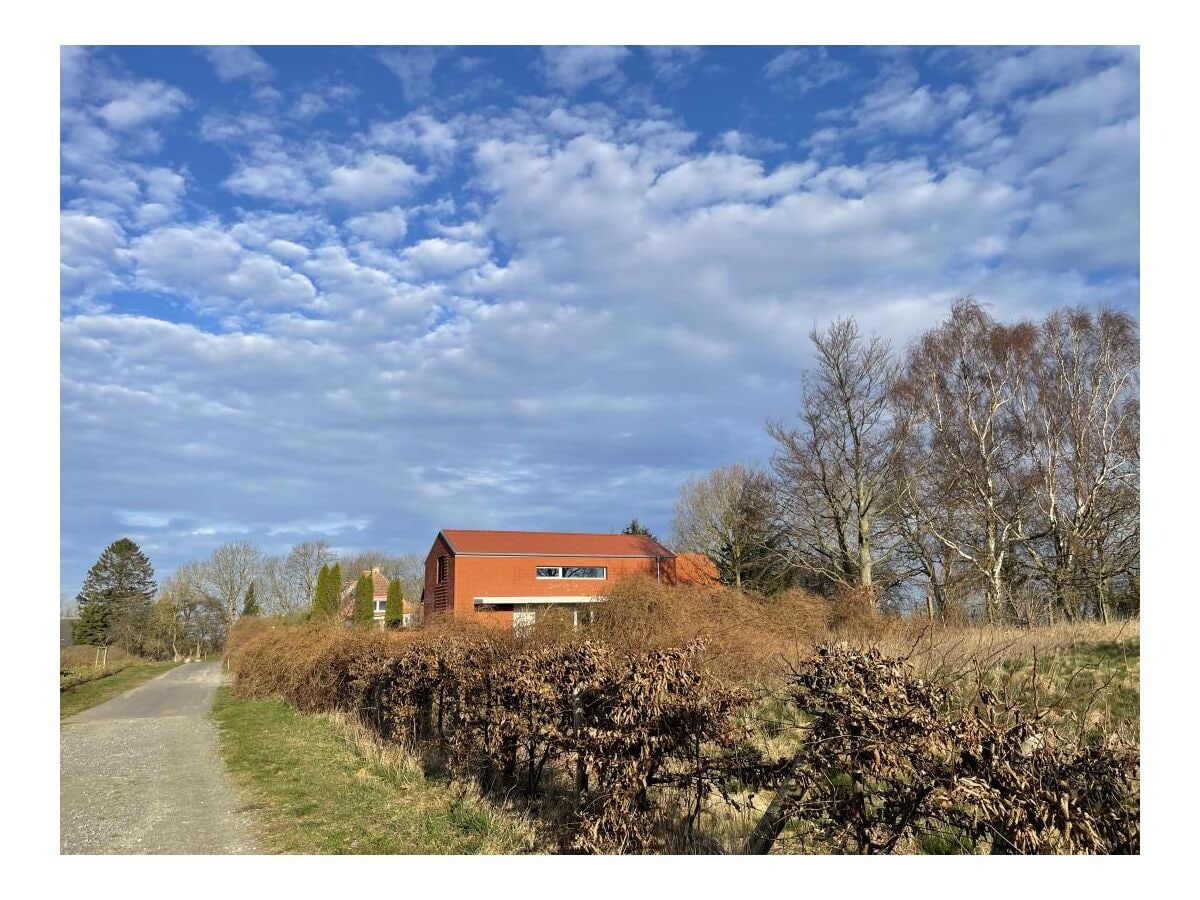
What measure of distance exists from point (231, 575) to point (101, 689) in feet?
93.6

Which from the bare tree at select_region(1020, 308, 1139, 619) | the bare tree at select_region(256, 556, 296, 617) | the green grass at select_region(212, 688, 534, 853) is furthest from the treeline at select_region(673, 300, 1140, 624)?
the bare tree at select_region(256, 556, 296, 617)

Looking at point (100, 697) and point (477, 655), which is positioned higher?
point (477, 655)

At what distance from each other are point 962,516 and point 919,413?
10.3ft

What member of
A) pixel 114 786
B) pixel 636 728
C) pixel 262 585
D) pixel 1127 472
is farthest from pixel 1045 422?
pixel 262 585

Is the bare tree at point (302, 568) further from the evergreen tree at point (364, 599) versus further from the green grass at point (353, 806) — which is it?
the green grass at point (353, 806)

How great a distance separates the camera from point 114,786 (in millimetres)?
8531

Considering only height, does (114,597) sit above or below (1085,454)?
below

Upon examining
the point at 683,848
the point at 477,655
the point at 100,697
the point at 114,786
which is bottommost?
the point at 100,697

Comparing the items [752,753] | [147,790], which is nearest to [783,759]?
[752,753]

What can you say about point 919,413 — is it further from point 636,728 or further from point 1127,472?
point 636,728

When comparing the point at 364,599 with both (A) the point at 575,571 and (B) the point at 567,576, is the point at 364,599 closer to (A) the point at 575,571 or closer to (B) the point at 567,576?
(B) the point at 567,576

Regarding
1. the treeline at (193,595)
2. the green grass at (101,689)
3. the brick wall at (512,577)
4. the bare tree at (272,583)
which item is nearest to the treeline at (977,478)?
the brick wall at (512,577)

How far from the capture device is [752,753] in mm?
4633

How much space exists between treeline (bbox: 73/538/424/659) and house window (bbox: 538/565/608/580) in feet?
54.2
